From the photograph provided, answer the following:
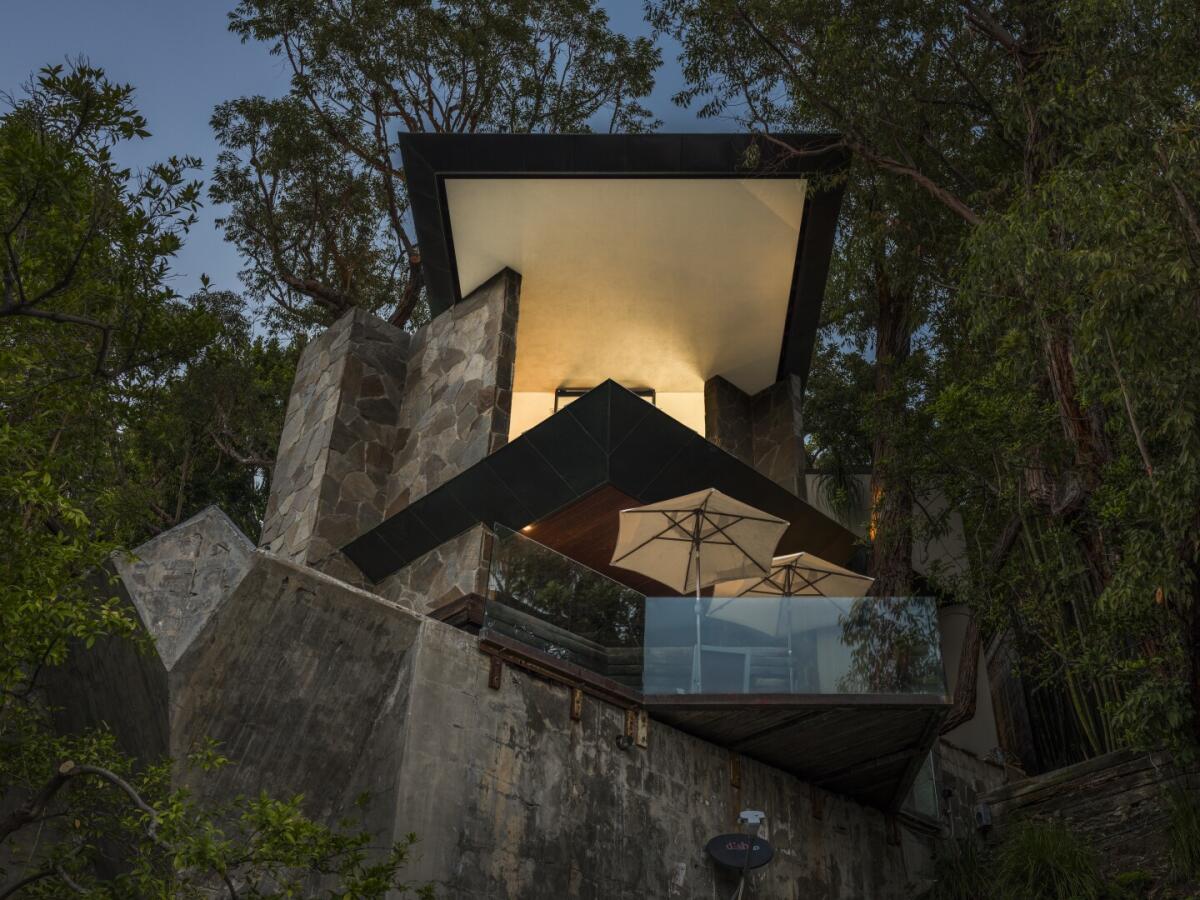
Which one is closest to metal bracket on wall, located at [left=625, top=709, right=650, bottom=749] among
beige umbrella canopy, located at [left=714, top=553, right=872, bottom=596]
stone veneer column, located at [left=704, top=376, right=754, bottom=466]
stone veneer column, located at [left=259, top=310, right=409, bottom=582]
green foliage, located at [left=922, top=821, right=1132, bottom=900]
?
beige umbrella canopy, located at [left=714, top=553, right=872, bottom=596]

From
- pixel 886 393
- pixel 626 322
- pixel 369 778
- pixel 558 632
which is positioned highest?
pixel 626 322

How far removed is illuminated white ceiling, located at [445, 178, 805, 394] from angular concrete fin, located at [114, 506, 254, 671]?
7.01m

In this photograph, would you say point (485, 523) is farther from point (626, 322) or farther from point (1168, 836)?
point (1168, 836)

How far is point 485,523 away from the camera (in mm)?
13258

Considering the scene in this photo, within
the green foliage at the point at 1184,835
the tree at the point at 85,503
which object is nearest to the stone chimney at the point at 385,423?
the tree at the point at 85,503

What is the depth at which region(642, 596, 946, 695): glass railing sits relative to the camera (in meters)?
10.5

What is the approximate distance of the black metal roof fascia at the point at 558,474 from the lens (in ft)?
42.2

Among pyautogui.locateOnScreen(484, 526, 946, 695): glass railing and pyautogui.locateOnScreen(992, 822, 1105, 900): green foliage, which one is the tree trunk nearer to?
pyautogui.locateOnScreen(484, 526, 946, 695): glass railing

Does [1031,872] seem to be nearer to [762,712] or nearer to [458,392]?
[762,712]

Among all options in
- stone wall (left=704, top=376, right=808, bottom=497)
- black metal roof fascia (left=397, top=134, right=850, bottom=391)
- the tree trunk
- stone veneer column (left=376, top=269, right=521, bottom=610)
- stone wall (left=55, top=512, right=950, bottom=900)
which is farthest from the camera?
stone wall (left=704, top=376, right=808, bottom=497)

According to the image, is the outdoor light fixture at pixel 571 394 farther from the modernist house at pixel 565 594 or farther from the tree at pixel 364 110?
the tree at pixel 364 110

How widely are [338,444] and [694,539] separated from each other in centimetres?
536

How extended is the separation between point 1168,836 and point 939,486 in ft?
16.2

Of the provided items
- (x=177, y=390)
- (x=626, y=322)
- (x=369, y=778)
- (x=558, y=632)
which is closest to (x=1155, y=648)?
(x=558, y=632)
